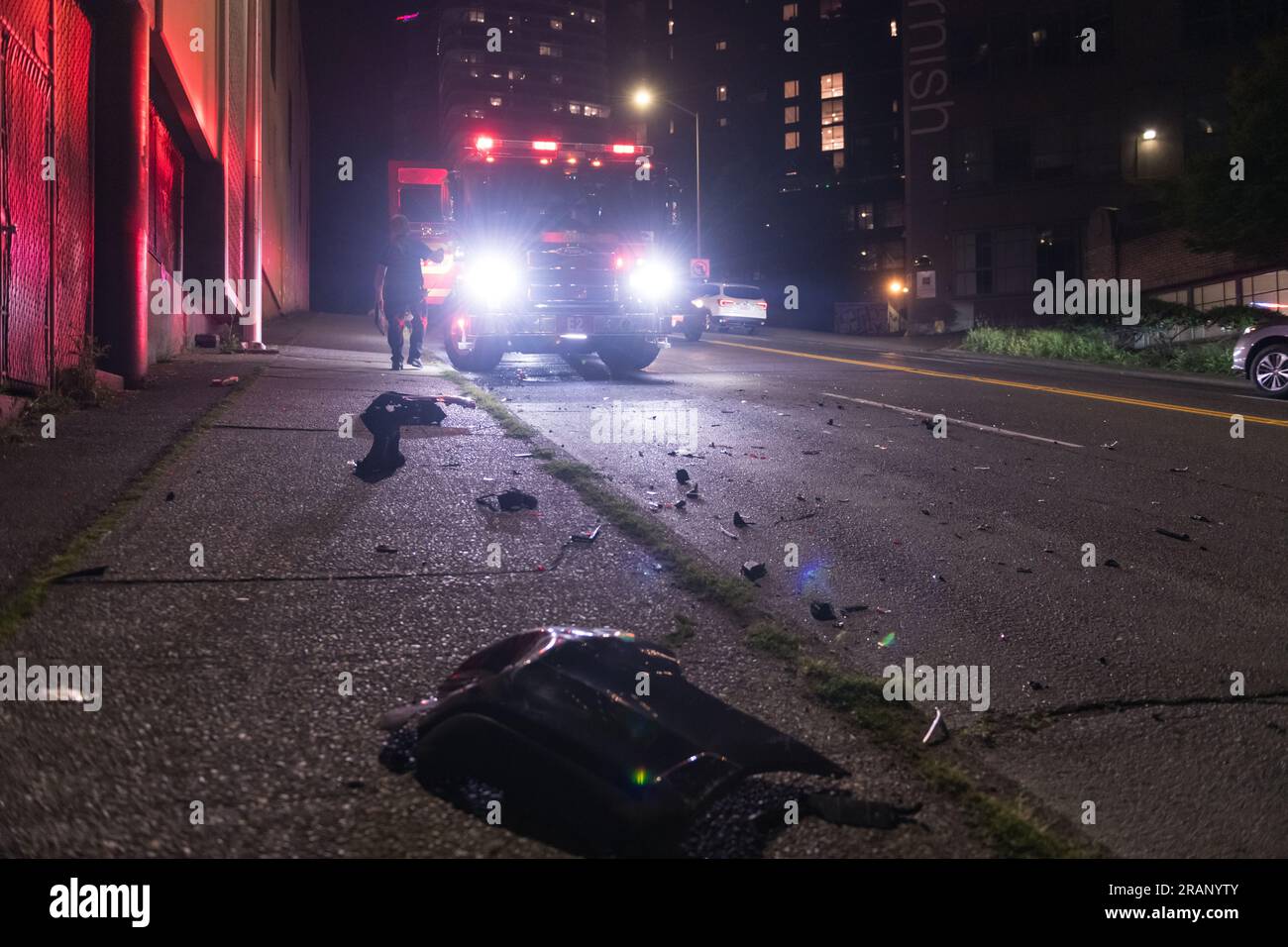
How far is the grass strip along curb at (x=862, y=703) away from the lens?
108 inches

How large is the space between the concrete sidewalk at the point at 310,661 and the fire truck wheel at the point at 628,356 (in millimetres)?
10318

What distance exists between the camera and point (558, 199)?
58.3ft

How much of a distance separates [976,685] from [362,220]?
6430 centimetres

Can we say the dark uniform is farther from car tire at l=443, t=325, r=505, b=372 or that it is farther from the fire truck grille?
the fire truck grille

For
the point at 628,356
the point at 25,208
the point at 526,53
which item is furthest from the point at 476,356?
the point at 526,53

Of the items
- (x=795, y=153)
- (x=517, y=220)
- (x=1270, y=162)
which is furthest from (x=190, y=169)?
(x=795, y=153)

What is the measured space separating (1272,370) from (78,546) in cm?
1571

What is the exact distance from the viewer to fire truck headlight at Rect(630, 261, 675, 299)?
17203mm

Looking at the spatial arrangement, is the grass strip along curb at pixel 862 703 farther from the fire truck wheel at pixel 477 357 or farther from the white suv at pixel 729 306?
the white suv at pixel 729 306

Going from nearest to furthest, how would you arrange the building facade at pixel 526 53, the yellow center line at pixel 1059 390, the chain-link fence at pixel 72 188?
the chain-link fence at pixel 72 188 → the yellow center line at pixel 1059 390 → the building facade at pixel 526 53

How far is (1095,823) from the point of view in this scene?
2857mm

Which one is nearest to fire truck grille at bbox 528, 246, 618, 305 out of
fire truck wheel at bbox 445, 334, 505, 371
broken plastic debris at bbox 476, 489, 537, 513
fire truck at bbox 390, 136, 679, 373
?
fire truck at bbox 390, 136, 679, 373

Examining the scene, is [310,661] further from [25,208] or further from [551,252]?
[551,252]

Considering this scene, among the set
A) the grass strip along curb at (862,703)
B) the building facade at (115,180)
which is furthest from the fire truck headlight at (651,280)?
the grass strip along curb at (862,703)
